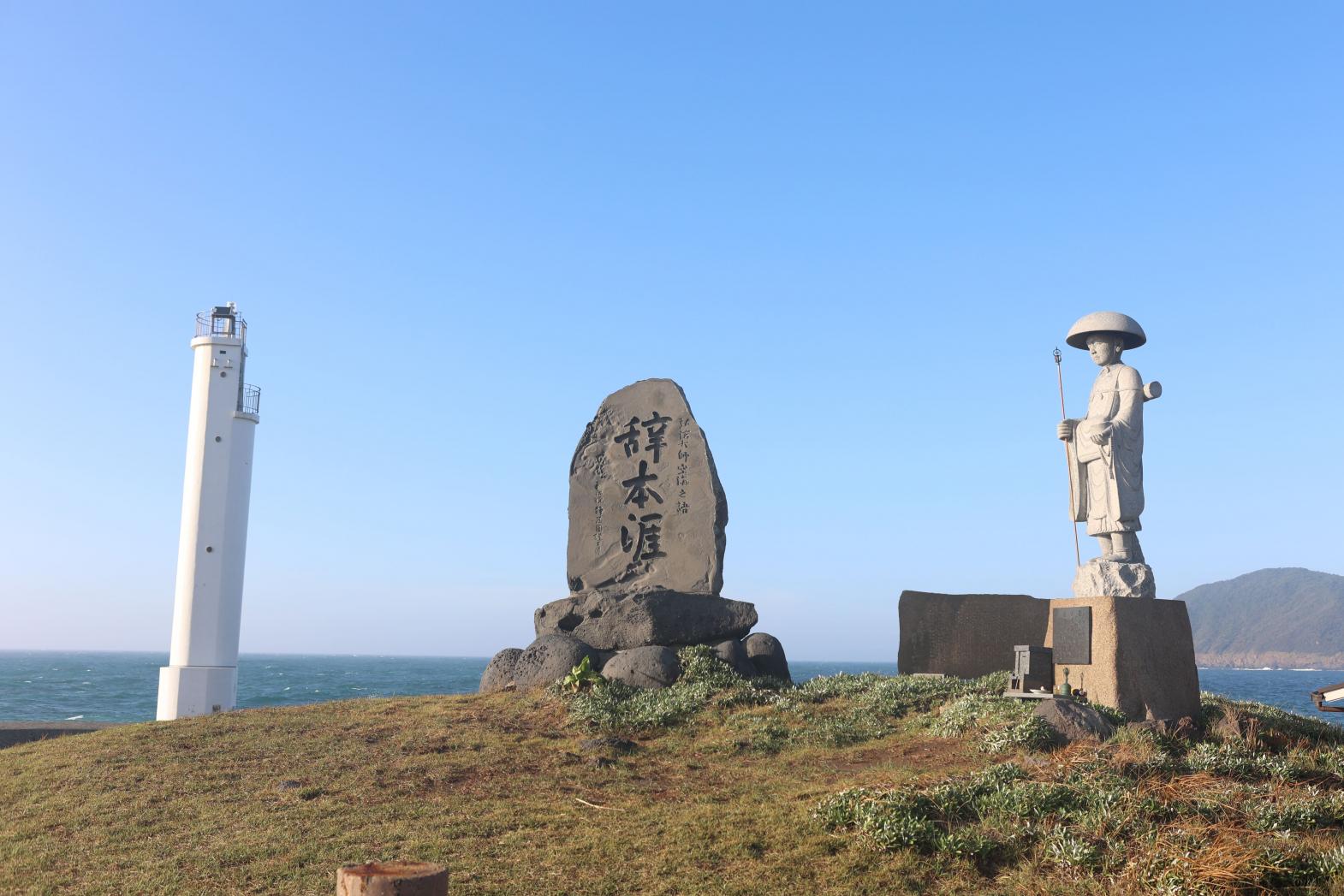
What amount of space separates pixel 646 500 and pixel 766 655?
327cm

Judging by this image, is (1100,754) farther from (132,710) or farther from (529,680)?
(132,710)

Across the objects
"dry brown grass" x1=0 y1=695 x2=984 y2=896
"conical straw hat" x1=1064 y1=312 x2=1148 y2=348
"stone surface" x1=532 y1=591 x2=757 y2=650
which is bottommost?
"dry brown grass" x1=0 y1=695 x2=984 y2=896

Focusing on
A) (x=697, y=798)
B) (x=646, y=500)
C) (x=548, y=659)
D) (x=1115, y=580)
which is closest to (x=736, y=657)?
(x=548, y=659)

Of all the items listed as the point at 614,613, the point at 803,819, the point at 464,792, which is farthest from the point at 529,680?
the point at 803,819

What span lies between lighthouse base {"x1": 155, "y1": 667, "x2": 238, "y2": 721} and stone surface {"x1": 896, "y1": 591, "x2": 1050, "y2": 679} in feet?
64.2

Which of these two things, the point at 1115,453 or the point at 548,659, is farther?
the point at 548,659

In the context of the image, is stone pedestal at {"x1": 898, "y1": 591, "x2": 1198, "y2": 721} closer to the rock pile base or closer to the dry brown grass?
the dry brown grass

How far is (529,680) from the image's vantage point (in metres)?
16.2

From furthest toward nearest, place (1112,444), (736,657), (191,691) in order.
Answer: (191,691)
(736,657)
(1112,444)

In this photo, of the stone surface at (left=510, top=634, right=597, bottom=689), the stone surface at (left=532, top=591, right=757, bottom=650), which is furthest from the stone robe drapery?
the stone surface at (left=510, top=634, right=597, bottom=689)

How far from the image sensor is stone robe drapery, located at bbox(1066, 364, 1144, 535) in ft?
45.9

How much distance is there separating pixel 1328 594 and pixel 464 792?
684ft

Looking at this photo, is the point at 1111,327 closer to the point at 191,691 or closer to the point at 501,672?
the point at 501,672

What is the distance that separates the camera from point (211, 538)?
2903cm
